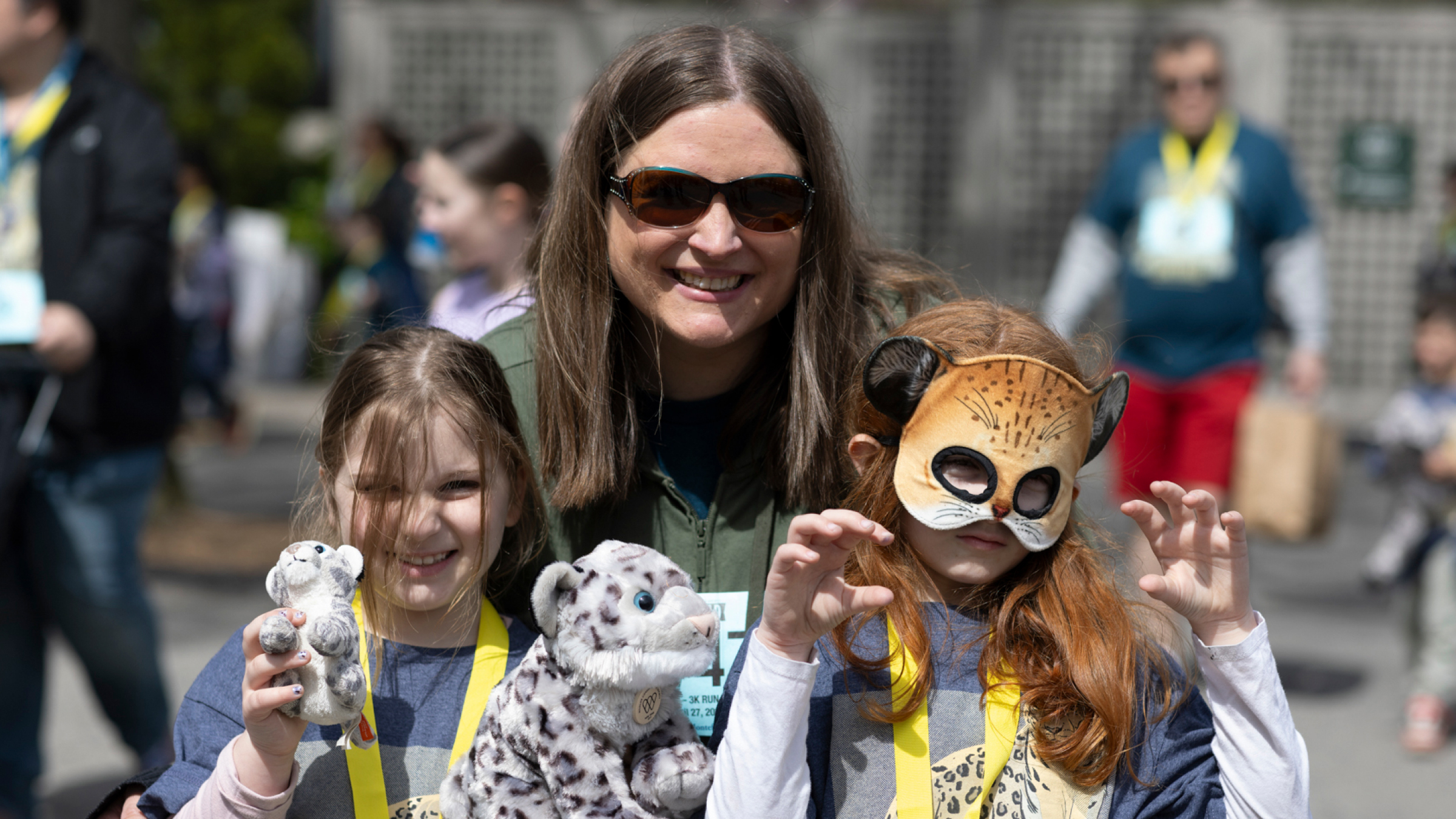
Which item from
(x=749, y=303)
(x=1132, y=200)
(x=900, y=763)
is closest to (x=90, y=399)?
(x=749, y=303)

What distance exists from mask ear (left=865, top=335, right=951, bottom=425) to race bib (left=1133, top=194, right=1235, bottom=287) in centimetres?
327

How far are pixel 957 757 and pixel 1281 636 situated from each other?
15.1 feet

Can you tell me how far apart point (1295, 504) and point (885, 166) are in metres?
6.64

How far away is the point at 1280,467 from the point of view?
498cm

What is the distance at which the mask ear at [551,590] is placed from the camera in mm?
1991

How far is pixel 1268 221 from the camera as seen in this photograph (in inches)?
203

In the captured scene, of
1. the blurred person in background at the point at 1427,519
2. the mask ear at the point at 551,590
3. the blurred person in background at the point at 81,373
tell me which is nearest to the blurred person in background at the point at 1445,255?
the blurred person in background at the point at 1427,519

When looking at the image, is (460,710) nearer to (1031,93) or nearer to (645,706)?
(645,706)

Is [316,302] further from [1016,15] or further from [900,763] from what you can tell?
[900,763]

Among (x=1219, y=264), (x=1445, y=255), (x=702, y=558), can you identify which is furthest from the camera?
(x=1445, y=255)

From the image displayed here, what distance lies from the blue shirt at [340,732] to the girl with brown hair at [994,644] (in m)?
0.44

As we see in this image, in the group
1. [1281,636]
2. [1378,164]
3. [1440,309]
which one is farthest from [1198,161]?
[1378,164]

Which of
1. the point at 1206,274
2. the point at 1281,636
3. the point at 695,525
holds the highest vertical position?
the point at 695,525

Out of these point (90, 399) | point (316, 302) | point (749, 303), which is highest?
point (749, 303)
